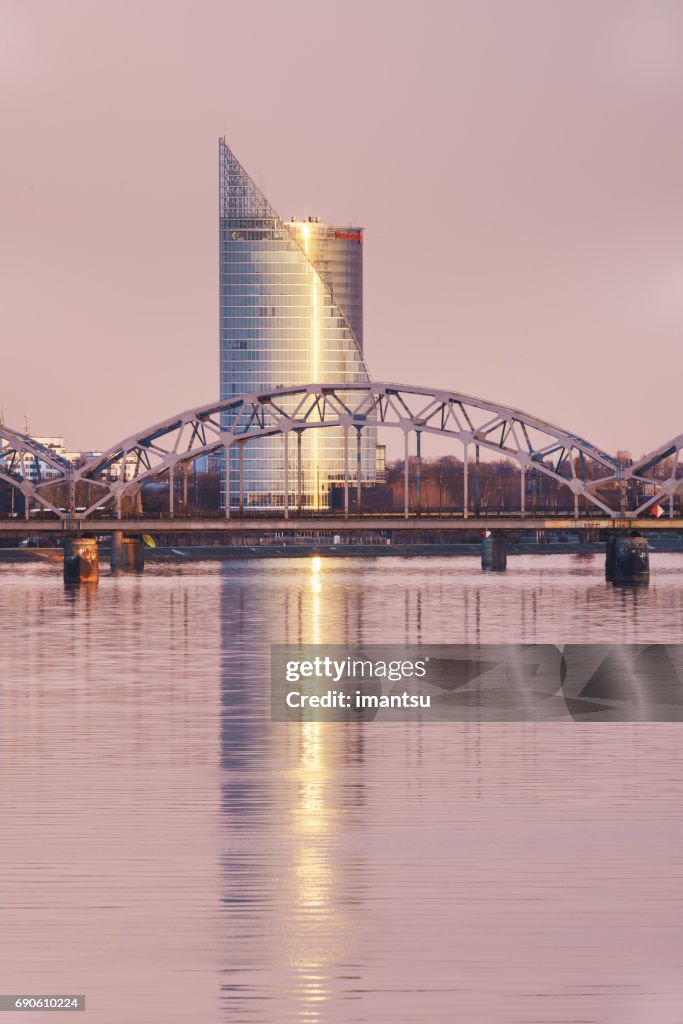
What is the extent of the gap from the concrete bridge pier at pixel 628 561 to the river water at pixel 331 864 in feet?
303

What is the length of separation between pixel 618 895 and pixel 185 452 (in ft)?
442

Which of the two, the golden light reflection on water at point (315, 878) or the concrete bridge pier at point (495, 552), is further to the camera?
the concrete bridge pier at point (495, 552)

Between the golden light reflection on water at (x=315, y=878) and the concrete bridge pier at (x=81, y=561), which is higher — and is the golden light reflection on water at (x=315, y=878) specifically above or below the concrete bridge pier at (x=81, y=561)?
below

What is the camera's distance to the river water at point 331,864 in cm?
1638

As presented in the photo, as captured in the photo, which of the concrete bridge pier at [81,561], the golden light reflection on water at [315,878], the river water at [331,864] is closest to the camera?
the river water at [331,864]

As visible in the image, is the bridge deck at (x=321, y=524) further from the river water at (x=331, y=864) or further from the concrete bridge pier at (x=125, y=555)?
the river water at (x=331, y=864)

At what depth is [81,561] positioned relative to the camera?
133 metres

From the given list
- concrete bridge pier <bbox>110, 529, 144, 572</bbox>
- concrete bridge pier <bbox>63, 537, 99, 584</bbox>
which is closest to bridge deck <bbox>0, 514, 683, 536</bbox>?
concrete bridge pier <bbox>63, 537, 99, 584</bbox>

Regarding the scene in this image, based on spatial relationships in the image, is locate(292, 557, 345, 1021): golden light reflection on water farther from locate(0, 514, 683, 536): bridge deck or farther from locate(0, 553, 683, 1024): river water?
locate(0, 514, 683, 536): bridge deck

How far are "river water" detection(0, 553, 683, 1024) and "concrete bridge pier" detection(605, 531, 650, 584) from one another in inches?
3639

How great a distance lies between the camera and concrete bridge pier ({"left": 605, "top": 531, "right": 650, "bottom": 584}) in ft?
442

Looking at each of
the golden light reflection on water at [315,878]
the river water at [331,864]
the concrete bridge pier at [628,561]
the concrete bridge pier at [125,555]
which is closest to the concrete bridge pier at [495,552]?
the concrete bridge pier at [125,555]

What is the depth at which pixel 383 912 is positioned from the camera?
19047 mm

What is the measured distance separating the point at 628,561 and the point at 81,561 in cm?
3999
